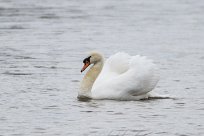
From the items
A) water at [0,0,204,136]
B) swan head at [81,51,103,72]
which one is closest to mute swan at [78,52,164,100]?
swan head at [81,51,103,72]

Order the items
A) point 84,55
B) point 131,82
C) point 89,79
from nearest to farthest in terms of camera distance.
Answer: point 131,82 < point 89,79 < point 84,55

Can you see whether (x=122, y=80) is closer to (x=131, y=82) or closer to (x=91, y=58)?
(x=131, y=82)

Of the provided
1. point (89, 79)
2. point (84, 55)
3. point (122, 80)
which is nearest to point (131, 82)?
point (122, 80)

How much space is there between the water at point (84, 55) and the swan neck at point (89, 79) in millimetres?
281

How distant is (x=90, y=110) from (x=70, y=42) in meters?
9.88

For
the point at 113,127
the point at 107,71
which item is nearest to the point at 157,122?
the point at 113,127

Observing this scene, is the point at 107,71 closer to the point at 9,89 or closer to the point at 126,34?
the point at 9,89

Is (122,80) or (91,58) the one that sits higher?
(91,58)

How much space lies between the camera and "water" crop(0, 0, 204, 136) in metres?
12.3

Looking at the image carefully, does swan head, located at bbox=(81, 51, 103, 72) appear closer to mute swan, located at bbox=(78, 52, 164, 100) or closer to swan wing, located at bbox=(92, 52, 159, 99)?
mute swan, located at bbox=(78, 52, 164, 100)

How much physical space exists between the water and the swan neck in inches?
11.1

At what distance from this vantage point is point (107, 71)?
15375 mm

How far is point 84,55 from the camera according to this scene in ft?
→ 67.1

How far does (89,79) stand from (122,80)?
28.5 inches
